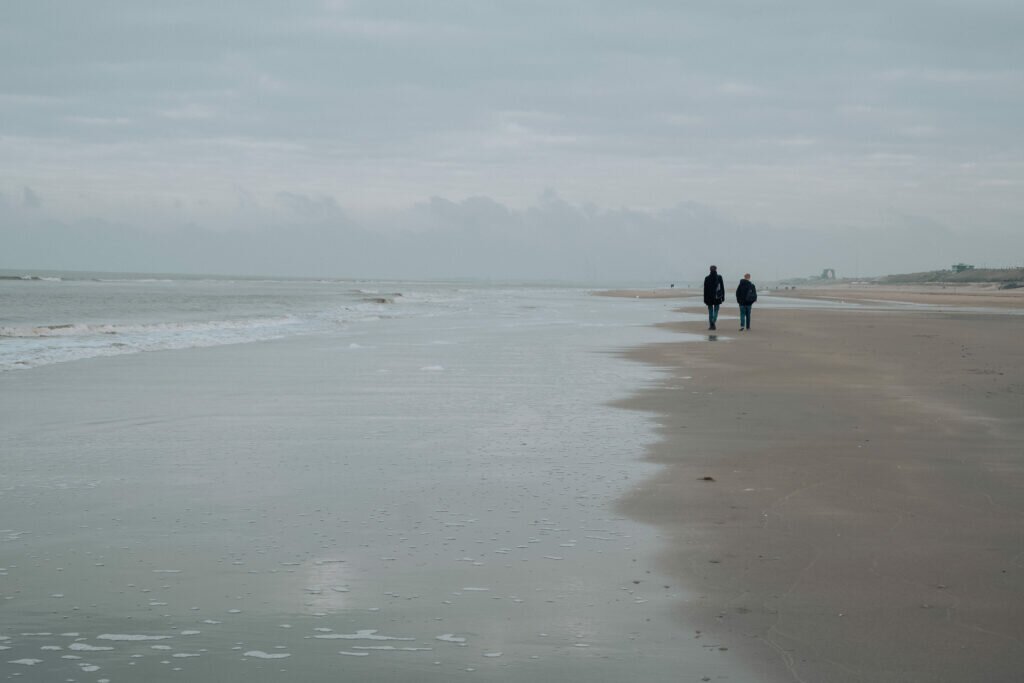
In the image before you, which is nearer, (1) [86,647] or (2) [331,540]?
(1) [86,647]

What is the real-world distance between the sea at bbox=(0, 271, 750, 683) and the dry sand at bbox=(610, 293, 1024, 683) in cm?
33

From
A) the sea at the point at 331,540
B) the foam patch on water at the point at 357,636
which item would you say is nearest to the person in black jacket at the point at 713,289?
the sea at the point at 331,540

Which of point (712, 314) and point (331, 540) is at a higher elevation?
point (712, 314)

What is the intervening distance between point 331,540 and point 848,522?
3.26m

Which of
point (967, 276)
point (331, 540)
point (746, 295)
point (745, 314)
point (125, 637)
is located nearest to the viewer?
point (125, 637)

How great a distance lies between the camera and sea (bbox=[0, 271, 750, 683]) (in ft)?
13.1

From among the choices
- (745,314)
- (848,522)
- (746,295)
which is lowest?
(848,522)

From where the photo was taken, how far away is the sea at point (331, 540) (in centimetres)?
400

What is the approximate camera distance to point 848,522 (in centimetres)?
615

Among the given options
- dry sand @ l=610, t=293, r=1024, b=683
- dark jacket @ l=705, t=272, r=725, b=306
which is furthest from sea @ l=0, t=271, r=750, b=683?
dark jacket @ l=705, t=272, r=725, b=306

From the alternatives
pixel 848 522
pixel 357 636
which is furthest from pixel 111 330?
pixel 357 636

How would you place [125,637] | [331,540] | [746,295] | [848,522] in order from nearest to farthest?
[125,637], [331,540], [848,522], [746,295]

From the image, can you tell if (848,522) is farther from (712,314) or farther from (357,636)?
(712,314)

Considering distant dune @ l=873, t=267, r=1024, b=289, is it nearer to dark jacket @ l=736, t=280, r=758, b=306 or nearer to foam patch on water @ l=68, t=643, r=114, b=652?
dark jacket @ l=736, t=280, r=758, b=306
